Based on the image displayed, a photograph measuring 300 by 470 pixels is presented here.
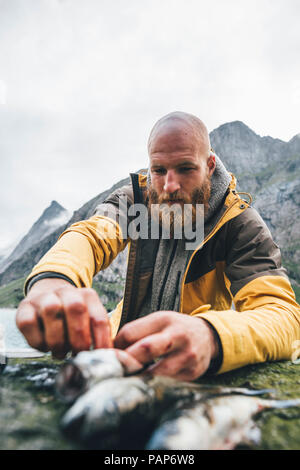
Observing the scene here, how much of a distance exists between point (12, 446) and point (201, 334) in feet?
4.08

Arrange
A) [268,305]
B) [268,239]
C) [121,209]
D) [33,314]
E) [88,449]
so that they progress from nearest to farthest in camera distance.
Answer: [88,449], [33,314], [268,305], [268,239], [121,209]

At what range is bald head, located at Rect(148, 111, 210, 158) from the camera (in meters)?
3.88

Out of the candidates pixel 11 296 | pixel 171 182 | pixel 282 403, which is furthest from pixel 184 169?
pixel 11 296

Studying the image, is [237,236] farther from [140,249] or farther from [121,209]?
[121,209]

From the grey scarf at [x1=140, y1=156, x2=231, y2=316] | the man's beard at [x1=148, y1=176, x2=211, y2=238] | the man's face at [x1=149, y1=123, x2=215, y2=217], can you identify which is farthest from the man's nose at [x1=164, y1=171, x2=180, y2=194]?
the grey scarf at [x1=140, y1=156, x2=231, y2=316]

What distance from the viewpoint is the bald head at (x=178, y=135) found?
12.7 feet

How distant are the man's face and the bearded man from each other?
16 millimetres

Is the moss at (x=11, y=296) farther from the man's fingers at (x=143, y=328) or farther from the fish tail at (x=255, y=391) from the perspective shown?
the fish tail at (x=255, y=391)

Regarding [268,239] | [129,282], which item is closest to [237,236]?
[268,239]

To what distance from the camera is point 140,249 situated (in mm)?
4641

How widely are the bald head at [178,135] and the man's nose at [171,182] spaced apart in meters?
0.34

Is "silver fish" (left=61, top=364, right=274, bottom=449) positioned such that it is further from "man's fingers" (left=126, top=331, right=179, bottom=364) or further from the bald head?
the bald head

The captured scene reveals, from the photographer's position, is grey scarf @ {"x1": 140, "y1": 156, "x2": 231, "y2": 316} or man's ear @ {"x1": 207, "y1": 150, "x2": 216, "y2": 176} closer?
grey scarf @ {"x1": 140, "y1": 156, "x2": 231, "y2": 316}

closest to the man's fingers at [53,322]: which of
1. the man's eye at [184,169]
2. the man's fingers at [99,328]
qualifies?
the man's fingers at [99,328]
